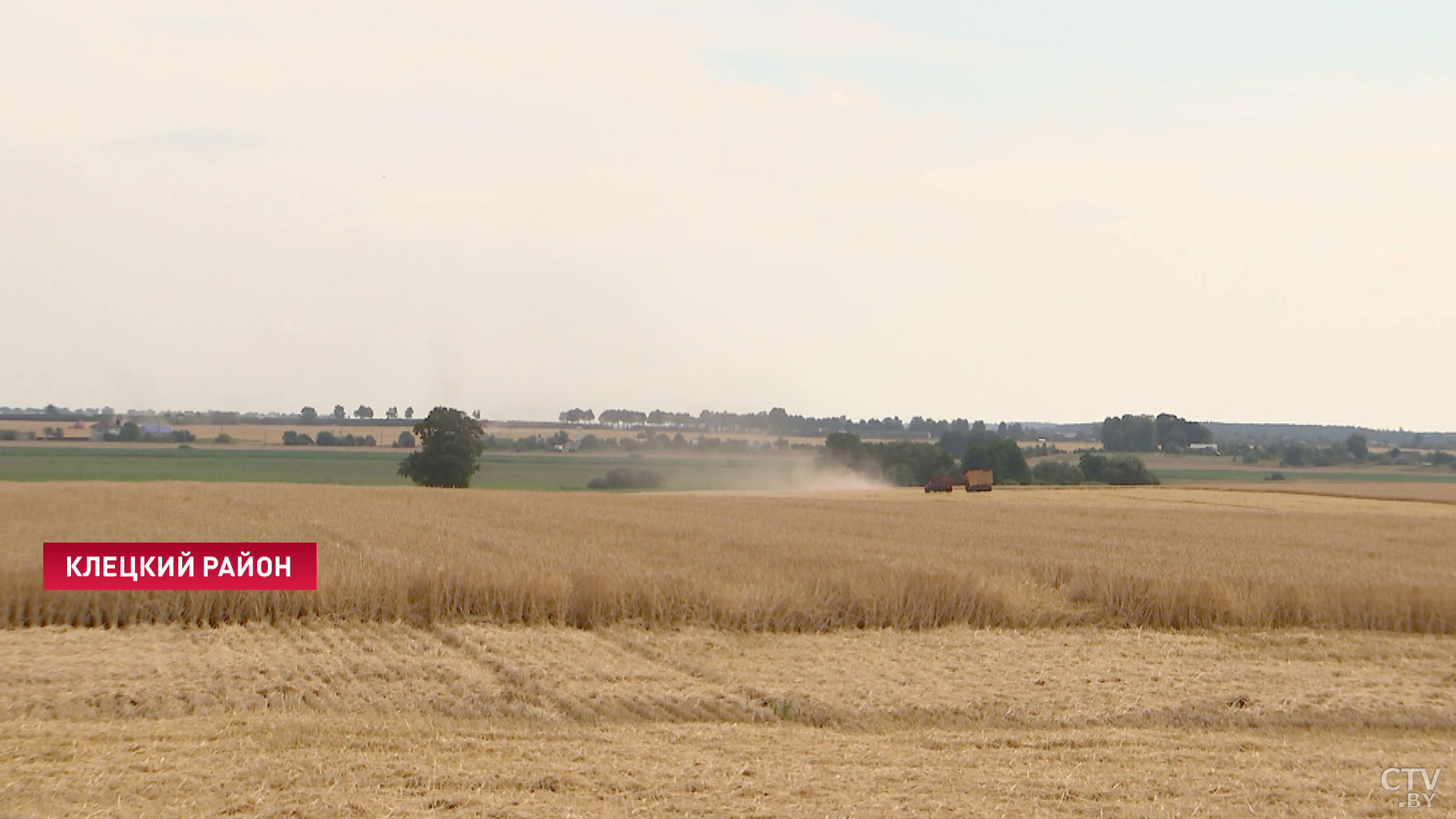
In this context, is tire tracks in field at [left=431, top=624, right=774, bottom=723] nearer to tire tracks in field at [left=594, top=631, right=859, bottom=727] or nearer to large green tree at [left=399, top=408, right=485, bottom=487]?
tire tracks in field at [left=594, top=631, right=859, bottom=727]

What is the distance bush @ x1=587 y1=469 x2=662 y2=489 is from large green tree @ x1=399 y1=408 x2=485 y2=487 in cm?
1362

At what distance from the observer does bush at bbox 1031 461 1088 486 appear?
86.0 m

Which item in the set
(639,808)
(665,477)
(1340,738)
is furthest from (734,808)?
(665,477)

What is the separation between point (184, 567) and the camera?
1819 centimetres

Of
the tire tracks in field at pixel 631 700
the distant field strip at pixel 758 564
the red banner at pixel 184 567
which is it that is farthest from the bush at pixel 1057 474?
the tire tracks in field at pixel 631 700

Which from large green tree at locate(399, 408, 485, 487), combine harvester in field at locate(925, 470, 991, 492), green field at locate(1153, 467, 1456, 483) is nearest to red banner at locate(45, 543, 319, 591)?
combine harvester in field at locate(925, 470, 991, 492)

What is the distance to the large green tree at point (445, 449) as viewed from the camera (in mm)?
70938

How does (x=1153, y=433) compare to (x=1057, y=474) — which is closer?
(x=1057, y=474)

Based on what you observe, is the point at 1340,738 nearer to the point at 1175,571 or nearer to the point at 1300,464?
the point at 1175,571

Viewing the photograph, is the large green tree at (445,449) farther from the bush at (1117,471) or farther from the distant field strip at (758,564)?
the bush at (1117,471)

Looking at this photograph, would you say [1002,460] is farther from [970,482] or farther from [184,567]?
[184,567]

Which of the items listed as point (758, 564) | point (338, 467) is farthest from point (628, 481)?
point (758, 564)

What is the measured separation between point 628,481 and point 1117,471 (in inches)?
1309

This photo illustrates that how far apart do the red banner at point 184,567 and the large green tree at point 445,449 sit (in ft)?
168
